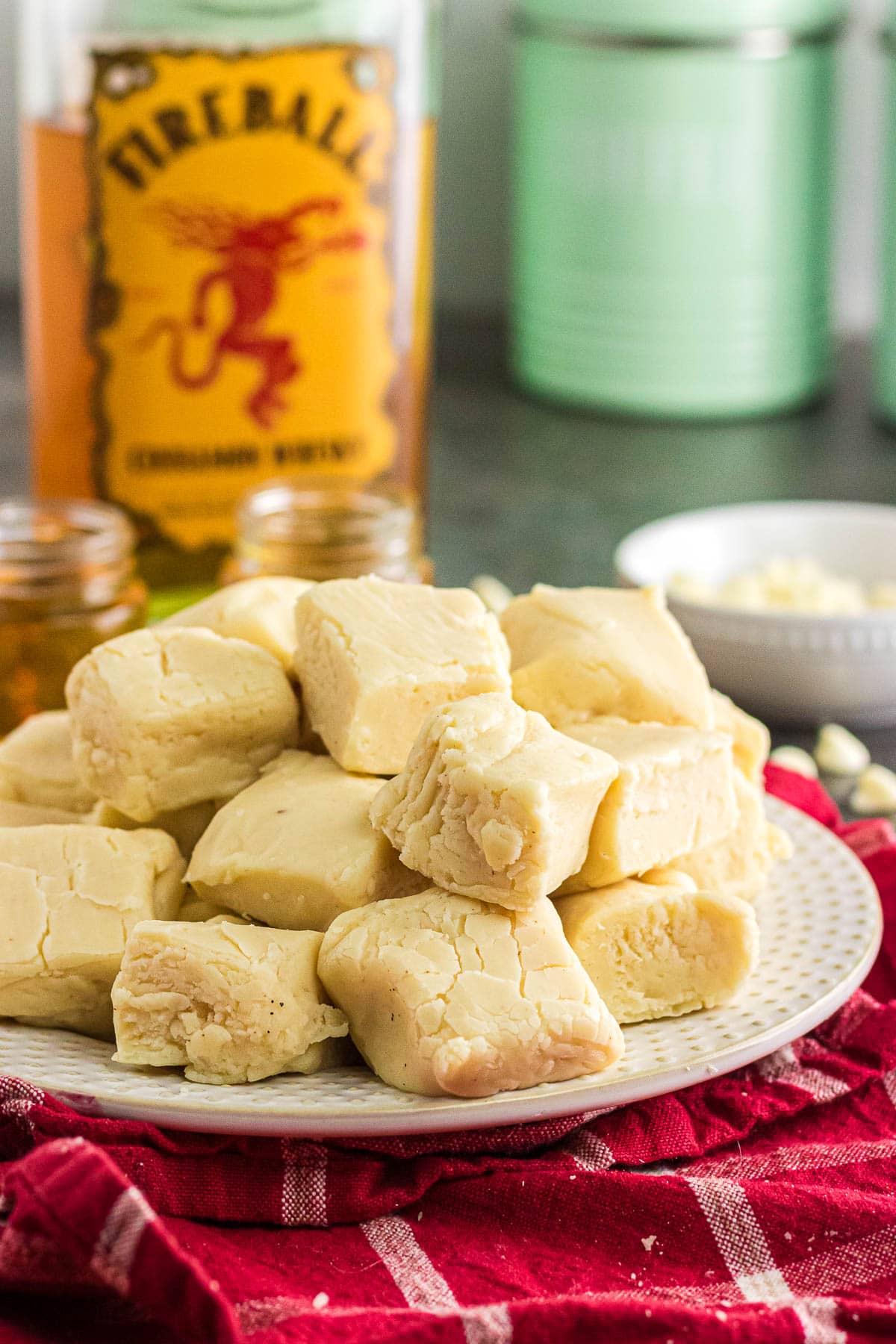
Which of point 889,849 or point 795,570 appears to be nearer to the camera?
point 889,849

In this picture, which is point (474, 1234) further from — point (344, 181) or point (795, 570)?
point (344, 181)

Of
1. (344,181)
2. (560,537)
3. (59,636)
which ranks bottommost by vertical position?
(560,537)

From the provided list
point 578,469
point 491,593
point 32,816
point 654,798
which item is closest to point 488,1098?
point 654,798

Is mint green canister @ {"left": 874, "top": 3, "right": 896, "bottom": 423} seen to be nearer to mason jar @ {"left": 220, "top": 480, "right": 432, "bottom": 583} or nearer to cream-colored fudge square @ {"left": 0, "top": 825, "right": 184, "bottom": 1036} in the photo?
mason jar @ {"left": 220, "top": 480, "right": 432, "bottom": 583}

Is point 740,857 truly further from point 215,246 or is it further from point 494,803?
point 215,246

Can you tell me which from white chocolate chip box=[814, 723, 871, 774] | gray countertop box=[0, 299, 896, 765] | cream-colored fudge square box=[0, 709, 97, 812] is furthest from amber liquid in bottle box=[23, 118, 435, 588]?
cream-colored fudge square box=[0, 709, 97, 812]

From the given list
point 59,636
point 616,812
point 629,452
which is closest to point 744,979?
point 616,812
